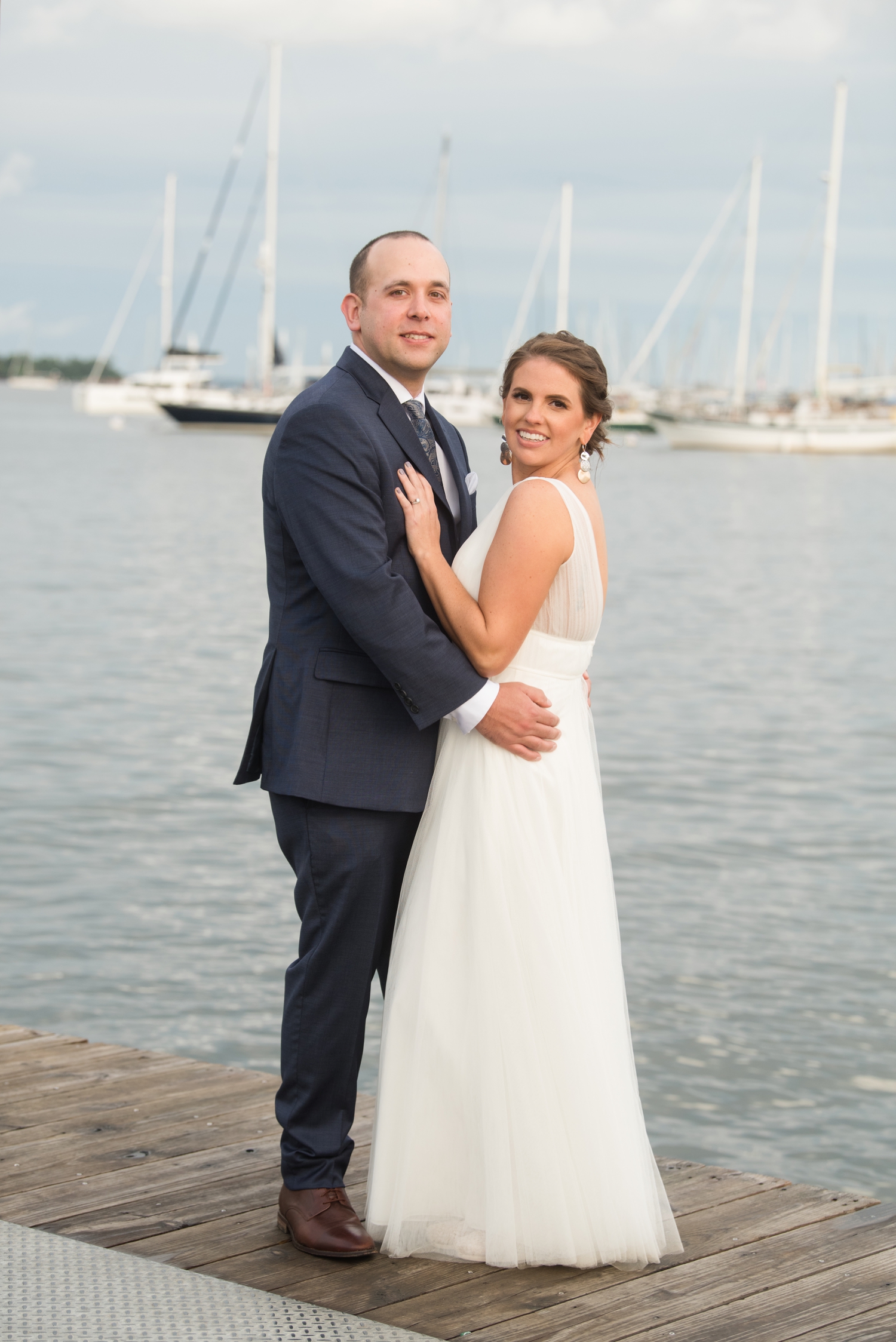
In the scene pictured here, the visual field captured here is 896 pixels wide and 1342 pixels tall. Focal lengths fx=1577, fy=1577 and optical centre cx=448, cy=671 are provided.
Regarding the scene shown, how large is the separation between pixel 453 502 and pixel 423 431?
0.15 m

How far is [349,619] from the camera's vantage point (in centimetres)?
272

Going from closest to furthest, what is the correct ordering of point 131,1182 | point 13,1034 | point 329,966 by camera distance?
point 329,966, point 131,1182, point 13,1034

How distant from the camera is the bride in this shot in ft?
9.18

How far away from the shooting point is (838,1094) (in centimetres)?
559

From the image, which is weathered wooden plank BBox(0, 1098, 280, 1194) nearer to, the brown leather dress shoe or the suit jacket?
the brown leather dress shoe

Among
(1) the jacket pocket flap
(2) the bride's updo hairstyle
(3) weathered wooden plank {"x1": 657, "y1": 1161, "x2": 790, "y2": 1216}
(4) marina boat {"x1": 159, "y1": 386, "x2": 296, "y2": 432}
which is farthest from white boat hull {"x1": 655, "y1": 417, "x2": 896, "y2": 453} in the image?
(1) the jacket pocket flap

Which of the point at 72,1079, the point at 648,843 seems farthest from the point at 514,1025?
the point at 648,843

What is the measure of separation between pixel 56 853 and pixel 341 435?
588cm

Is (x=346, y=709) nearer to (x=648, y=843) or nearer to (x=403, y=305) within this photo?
(x=403, y=305)

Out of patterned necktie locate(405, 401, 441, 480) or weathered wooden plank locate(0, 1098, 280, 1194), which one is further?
weathered wooden plank locate(0, 1098, 280, 1194)

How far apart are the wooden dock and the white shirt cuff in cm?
98

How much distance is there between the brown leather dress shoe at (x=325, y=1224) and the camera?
2842mm

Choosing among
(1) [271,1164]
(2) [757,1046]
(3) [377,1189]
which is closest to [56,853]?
(2) [757,1046]

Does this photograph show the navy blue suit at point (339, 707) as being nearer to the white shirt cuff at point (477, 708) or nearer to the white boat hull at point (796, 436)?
the white shirt cuff at point (477, 708)
